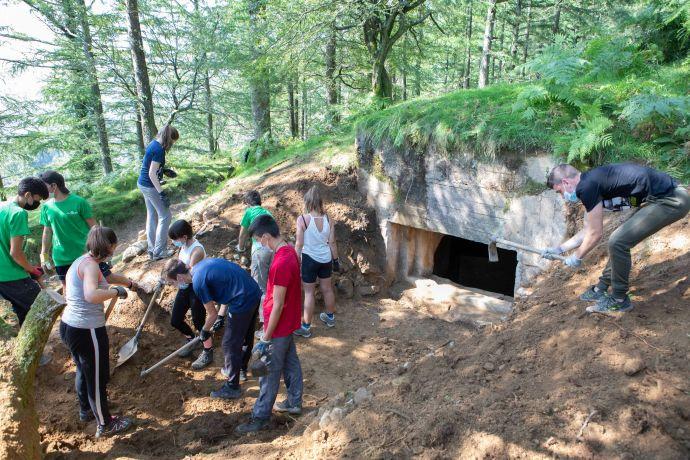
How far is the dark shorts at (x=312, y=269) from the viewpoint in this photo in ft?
19.9

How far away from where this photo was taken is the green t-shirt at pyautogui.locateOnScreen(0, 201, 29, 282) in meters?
4.54

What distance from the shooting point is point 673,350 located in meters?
3.28

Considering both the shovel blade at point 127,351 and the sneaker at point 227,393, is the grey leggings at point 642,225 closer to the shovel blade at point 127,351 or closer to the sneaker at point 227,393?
the sneaker at point 227,393

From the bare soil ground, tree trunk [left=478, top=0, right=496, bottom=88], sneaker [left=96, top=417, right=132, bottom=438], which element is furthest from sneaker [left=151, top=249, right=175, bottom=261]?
tree trunk [left=478, top=0, right=496, bottom=88]

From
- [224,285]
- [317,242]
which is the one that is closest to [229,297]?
[224,285]

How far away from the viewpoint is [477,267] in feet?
38.2

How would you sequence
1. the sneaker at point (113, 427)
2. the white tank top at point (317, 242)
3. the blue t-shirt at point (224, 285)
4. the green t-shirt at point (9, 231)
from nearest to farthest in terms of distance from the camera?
1. the sneaker at point (113, 427)
2. the blue t-shirt at point (224, 285)
3. the green t-shirt at point (9, 231)
4. the white tank top at point (317, 242)

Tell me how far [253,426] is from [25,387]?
1.88m

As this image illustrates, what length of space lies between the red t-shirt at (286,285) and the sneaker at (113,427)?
1.70 m

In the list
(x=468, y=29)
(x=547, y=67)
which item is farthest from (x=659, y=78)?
(x=468, y=29)

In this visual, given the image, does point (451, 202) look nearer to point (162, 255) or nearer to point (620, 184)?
point (620, 184)

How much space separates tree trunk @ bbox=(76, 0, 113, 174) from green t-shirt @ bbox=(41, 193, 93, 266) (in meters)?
6.84

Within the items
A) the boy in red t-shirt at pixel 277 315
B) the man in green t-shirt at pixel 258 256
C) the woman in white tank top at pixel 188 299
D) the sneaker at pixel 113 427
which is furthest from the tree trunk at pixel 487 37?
the sneaker at pixel 113 427

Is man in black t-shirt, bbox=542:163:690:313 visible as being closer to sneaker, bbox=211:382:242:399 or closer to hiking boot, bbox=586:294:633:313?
hiking boot, bbox=586:294:633:313
